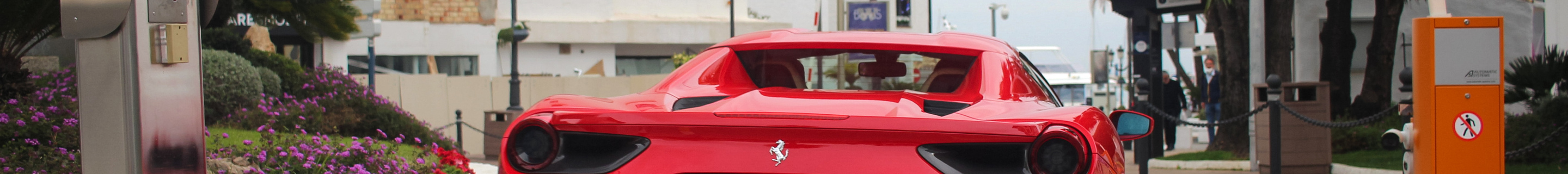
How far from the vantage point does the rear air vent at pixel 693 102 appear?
12.4 feet

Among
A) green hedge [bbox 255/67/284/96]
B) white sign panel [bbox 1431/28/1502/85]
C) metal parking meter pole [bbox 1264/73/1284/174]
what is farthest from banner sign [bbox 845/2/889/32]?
white sign panel [bbox 1431/28/1502/85]

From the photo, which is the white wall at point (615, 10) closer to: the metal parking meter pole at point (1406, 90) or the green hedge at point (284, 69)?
the green hedge at point (284, 69)

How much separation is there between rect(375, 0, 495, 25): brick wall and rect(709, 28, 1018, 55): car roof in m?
38.4

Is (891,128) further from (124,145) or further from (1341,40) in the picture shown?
(1341,40)

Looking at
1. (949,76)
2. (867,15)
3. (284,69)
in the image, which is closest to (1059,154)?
(949,76)

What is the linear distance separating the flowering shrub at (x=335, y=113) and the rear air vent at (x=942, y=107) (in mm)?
8220

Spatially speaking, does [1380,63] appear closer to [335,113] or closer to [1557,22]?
[1557,22]

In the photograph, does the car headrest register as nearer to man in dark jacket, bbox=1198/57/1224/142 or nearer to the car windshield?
the car windshield

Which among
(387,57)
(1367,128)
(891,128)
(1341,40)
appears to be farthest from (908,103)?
(387,57)

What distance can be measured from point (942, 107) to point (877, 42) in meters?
0.88

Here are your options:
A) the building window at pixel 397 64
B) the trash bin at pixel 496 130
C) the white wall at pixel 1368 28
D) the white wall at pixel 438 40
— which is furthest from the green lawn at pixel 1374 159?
the building window at pixel 397 64

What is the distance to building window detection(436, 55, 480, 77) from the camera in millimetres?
42062

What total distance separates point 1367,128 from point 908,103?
8768mm

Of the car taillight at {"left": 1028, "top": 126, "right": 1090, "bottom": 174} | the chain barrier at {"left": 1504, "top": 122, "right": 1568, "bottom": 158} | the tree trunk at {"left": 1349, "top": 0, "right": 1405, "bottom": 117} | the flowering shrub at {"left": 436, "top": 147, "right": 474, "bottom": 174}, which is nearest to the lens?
the car taillight at {"left": 1028, "top": 126, "right": 1090, "bottom": 174}
